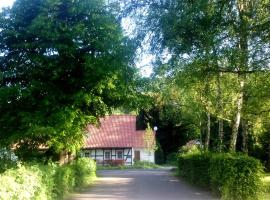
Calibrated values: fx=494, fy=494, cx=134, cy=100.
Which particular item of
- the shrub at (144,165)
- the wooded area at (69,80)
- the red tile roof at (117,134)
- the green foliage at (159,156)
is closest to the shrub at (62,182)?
the wooded area at (69,80)

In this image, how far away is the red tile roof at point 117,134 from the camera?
66.0m

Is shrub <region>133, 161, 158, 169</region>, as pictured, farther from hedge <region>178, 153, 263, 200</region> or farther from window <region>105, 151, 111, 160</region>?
hedge <region>178, 153, 263, 200</region>

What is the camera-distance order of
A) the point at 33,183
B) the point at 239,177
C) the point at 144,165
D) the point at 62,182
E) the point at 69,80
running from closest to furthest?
the point at 33,183, the point at 239,177, the point at 62,182, the point at 69,80, the point at 144,165

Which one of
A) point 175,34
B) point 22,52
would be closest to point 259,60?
Answer: point 175,34

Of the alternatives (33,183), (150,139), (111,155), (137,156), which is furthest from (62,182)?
(137,156)

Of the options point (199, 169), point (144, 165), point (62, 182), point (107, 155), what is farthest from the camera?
point (107, 155)

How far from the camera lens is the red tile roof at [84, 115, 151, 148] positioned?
66.0 m

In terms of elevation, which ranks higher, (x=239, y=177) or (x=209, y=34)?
(x=209, y=34)

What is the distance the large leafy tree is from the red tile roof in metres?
40.8

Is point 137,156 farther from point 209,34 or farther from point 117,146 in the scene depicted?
point 209,34

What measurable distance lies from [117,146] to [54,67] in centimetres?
4209

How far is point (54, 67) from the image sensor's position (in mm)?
23906

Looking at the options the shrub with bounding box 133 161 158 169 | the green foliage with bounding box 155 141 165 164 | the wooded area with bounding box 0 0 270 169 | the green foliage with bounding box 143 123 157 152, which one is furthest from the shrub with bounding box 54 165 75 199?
the green foliage with bounding box 155 141 165 164

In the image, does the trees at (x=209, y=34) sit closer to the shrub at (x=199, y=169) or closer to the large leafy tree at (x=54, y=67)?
the large leafy tree at (x=54, y=67)
